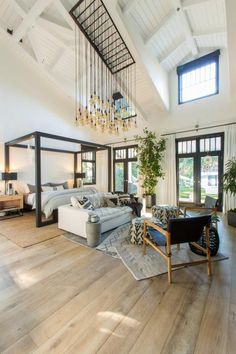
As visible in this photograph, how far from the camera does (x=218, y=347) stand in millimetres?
1259

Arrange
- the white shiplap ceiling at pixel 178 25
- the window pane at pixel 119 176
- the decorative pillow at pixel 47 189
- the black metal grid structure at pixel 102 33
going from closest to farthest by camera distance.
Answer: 1. the black metal grid structure at pixel 102 33
2. the white shiplap ceiling at pixel 178 25
3. the decorative pillow at pixel 47 189
4. the window pane at pixel 119 176

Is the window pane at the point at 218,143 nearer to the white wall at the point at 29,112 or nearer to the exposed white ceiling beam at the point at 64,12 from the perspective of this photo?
the exposed white ceiling beam at the point at 64,12

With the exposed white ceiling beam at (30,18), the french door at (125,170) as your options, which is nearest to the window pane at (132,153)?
the french door at (125,170)

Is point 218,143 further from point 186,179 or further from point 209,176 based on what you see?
point 186,179

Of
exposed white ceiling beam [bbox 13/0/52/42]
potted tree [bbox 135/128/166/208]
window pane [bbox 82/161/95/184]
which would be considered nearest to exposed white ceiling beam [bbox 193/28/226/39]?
potted tree [bbox 135/128/166/208]

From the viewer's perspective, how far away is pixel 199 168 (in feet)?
19.1

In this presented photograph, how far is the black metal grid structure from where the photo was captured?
3.71 m

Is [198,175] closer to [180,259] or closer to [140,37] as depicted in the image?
[180,259]

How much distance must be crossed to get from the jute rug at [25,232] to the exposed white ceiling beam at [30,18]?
4.96 metres

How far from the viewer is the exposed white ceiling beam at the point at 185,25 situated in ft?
11.8

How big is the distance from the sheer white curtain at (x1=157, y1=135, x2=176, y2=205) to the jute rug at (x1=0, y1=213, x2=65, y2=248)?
3929 millimetres

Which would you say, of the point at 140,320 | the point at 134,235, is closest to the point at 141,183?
the point at 134,235

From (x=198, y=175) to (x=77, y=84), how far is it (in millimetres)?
5368

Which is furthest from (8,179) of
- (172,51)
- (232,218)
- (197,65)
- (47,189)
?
(197,65)
